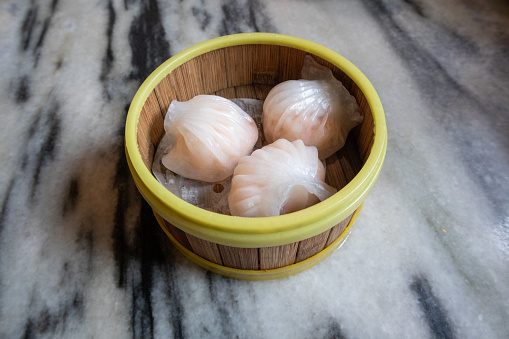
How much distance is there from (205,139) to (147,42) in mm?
675

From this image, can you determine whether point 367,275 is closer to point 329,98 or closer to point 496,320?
point 496,320

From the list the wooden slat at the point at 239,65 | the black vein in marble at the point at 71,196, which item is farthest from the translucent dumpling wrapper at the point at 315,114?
the black vein in marble at the point at 71,196

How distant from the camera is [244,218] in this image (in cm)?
69

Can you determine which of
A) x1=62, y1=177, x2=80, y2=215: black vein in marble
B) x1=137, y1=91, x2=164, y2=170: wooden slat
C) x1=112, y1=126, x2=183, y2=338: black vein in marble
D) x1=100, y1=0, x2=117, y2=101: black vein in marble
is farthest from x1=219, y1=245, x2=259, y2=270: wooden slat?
x1=100, y1=0, x2=117, y2=101: black vein in marble

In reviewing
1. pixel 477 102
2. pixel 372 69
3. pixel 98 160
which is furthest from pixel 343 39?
pixel 98 160

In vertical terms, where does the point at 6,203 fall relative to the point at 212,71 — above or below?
below

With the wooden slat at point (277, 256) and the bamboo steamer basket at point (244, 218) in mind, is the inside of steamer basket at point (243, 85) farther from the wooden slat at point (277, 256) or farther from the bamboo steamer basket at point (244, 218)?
the wooden slat at point (277, 256)

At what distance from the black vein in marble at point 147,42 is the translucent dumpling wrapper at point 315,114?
541mm

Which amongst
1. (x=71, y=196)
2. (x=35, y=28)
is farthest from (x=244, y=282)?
(x=35, y=28)

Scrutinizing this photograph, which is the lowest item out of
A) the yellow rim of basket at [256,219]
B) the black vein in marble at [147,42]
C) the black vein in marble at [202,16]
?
the black vein in marble at [147,42]

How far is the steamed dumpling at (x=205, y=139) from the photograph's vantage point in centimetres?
91

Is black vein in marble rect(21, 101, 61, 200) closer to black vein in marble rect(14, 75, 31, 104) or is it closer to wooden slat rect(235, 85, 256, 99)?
black vein in marble rect(14, 75, 31, 104)

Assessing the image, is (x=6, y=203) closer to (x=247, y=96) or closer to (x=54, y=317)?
(x=54, y=317)

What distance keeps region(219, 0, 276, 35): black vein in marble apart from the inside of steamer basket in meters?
0.38
